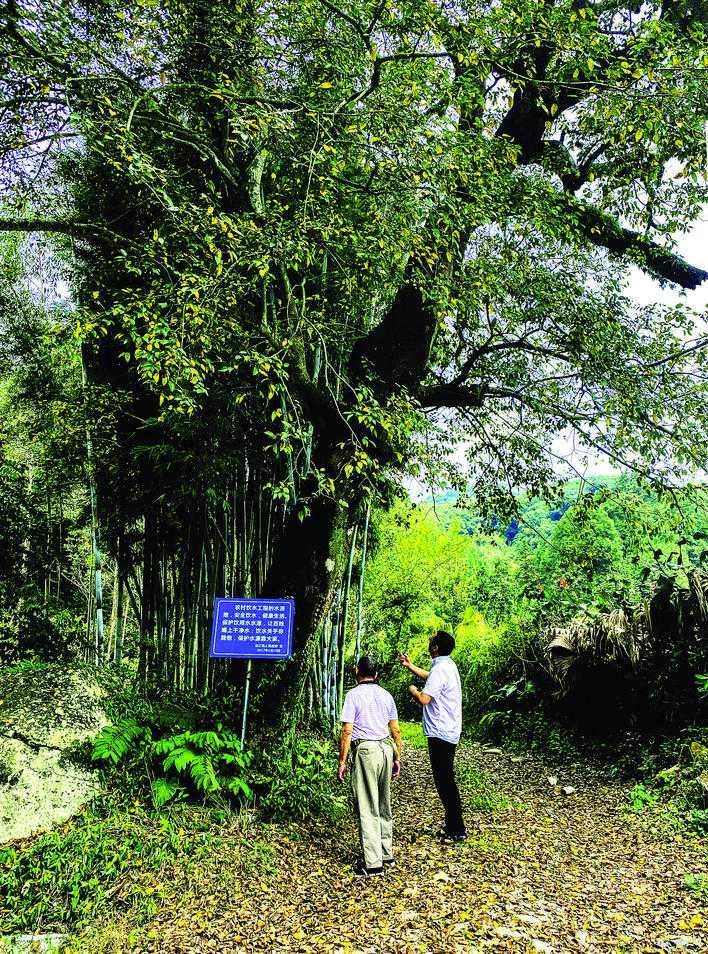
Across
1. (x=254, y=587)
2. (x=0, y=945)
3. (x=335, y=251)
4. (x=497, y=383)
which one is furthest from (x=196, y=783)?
(x=497, y=383)

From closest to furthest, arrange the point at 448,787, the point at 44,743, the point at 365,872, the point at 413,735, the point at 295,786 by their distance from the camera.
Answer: the point at 365,872, the point at 44,743, the point at 448,787, the point at 295,786, the point at 413,735

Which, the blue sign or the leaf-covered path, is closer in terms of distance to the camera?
the leaf-covered path

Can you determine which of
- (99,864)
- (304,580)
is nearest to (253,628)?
(304,580)

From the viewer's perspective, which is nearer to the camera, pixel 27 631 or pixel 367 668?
pixel 367 668

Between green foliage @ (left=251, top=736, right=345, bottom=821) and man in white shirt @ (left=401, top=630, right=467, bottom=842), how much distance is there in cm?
80

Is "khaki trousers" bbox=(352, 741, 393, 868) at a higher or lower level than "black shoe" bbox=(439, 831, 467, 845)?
higher

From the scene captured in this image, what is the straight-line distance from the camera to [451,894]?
3.61 metres

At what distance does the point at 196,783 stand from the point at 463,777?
302cm

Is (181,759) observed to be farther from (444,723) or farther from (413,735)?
(413,735)

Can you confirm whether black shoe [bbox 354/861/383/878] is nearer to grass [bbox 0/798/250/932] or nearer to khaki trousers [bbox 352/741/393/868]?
khaki trousers [bbox 352/741/393/868]

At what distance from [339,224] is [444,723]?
3.60 metres

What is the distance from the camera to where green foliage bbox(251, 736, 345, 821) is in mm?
4492

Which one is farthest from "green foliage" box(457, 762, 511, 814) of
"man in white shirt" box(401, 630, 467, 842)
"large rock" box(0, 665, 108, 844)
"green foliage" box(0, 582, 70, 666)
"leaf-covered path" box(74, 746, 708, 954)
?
"green foliage" box(0, 582, 70, 666)

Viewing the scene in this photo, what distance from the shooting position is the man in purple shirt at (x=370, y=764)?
3.88 m
